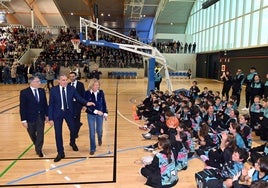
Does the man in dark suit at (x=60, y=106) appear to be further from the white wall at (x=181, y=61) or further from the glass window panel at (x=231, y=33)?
the white wall at (x=181, y=61)

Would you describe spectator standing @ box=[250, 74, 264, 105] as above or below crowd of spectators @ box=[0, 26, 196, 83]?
below

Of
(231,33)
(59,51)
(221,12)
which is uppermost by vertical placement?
(221,12)

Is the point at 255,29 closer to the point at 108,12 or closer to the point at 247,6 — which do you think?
the point at 247,6

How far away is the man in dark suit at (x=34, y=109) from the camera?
5.49 metres

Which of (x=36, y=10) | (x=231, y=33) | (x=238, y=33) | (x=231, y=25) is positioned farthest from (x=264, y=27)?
(x=36, y=10)

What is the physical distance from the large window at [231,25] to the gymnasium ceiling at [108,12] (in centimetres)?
258

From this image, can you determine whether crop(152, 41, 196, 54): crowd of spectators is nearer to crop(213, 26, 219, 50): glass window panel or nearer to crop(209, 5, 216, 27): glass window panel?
crop(209, 5, 216, 27): glass window panel

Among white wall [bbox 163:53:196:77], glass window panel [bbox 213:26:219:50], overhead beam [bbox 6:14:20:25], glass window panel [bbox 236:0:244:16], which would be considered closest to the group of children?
glass window panel [bbox 236:0:244:16]

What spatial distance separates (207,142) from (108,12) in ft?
118

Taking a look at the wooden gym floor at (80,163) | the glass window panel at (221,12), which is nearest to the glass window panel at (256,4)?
the glass window panel at (221,12)

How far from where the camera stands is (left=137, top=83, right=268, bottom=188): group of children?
3.99 metres

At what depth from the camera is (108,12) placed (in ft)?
127

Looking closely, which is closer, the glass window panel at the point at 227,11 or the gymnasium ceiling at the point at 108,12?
the glass window panel at the point at 227,11

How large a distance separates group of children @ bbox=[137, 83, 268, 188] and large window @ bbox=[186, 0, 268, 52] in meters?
13.8
